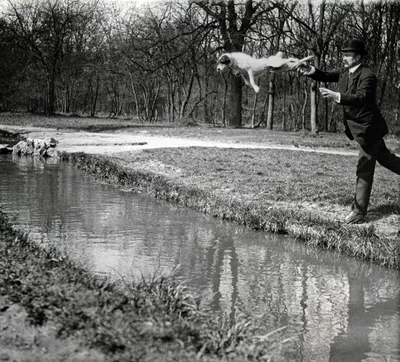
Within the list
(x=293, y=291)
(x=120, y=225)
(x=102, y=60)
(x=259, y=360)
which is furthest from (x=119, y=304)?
(x=102, y=60)

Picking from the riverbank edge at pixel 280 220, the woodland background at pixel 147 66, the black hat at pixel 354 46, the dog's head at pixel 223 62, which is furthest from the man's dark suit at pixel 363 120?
the woodland background at pixel 147 66

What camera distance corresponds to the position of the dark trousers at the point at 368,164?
8.02 metres

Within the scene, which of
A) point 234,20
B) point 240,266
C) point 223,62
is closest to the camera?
point 240,266

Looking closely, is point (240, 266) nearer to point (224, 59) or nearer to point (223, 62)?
point (223, 62)

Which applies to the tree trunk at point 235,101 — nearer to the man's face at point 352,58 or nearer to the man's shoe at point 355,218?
the man's shoe at point 355,218

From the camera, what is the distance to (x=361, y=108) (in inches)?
305

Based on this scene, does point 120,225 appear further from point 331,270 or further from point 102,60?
point 102,60

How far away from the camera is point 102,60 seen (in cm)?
5581

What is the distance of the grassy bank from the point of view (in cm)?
344

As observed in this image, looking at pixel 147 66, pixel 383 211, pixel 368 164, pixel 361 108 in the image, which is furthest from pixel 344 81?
pixel 147 66

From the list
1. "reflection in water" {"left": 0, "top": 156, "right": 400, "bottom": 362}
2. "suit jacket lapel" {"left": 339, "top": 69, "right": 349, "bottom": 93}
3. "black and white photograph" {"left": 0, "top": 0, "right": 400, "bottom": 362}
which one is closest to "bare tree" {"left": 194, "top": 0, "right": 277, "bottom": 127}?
"black and white photograph" {"left": 0, "top": 0, "right": 400, "bottom": 362}

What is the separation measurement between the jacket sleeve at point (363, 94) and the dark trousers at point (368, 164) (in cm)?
70

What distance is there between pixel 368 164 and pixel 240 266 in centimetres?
236

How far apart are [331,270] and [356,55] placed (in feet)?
9.04
